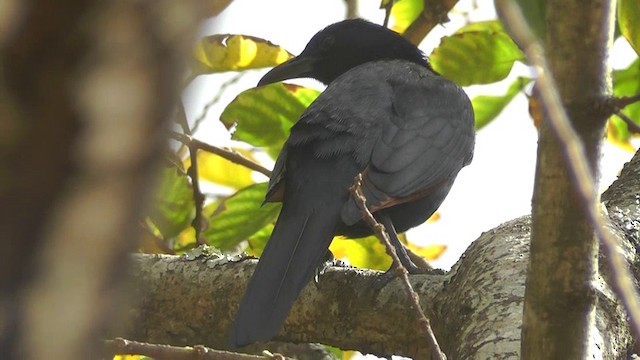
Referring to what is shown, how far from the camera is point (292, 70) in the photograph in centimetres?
544

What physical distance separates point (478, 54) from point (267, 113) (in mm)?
1012

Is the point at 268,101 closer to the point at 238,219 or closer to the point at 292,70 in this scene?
the point at 238,219

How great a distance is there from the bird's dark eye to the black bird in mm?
546

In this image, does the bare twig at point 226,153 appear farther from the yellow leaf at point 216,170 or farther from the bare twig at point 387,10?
the bare twig at point 387,10

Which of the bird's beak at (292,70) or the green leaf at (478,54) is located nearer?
the green leaf at (478,54)

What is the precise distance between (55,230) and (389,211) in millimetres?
3744

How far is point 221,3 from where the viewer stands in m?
3.53

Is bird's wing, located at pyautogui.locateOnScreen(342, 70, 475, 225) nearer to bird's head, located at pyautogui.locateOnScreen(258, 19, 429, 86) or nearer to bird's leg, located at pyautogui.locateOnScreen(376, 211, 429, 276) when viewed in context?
bird's leg, located at pyautogui.locateOnScreen(376, 211, 429, 276)

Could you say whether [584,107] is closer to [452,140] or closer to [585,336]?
[585,336]

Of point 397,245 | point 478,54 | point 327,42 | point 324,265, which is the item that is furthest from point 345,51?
point 324,265

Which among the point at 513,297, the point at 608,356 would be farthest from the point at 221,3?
the point at 608,356

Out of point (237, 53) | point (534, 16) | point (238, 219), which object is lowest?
point (534, 16)

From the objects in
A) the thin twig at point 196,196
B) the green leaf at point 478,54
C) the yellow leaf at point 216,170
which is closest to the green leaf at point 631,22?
the green leaf at point 478,54

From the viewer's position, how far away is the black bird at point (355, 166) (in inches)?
129
